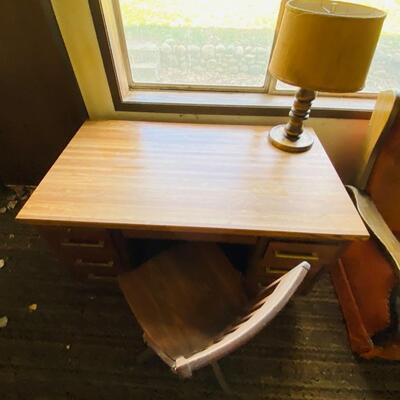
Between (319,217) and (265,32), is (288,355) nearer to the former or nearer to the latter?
(319,217)

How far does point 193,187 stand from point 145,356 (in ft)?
2.41

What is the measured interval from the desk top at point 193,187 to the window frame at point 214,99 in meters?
0.11

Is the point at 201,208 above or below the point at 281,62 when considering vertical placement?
below

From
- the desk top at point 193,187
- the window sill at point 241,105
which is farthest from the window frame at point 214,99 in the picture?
the desk top at point 193,187

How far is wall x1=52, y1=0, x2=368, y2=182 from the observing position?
99cm

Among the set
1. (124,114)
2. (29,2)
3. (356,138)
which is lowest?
(356,138)

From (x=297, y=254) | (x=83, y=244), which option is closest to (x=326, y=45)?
(x=297, y=254)

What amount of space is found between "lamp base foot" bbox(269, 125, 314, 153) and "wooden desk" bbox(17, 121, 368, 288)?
0.03 m

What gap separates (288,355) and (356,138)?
1073mm

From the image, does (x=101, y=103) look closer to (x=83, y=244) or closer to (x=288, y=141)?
(x=83, y=244)

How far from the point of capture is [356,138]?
1.31 m

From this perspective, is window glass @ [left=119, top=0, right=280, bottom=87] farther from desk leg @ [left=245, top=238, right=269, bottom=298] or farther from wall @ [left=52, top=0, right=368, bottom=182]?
desk leg @ [left=245, top=238, right=269, bottom=298]

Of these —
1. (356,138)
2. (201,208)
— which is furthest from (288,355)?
(356,138)

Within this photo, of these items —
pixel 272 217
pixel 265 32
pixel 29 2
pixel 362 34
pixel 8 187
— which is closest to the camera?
pixel 362 34
